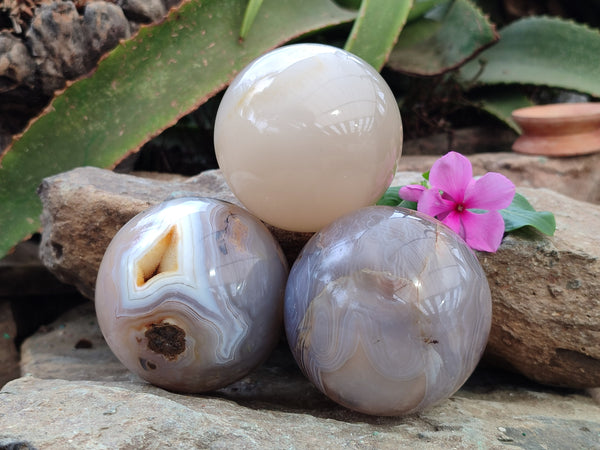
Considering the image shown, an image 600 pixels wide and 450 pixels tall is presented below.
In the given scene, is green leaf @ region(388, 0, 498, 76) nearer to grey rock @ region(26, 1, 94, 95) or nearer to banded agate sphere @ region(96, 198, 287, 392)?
grey rock @ region(26, 1, 94, 95)

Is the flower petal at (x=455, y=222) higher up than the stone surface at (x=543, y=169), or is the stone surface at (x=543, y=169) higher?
the flower petal at (x=455, y=222)

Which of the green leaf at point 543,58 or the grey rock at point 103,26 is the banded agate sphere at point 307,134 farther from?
the green leaf at point 543,58

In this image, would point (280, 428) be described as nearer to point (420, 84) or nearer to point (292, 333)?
point (292, 333)

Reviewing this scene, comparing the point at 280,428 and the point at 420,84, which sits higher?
the point at 420,84

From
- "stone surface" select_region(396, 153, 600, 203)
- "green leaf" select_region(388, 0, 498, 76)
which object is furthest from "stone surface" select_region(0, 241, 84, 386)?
"green leaf" select_region(388, 0, 498, 76)

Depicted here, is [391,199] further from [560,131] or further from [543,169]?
[560,131]

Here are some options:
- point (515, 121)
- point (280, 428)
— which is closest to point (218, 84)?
point (280, 428)

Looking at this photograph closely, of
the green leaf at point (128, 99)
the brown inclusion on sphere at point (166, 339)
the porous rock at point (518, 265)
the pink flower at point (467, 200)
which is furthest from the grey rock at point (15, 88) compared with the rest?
the pink flower at point (467, 200)
